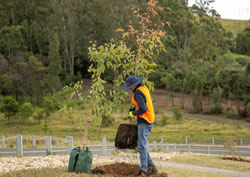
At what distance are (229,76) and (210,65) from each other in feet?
20.8

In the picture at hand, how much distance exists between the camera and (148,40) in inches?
301

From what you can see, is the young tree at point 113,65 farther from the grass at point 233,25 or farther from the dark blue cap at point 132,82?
the grass at point 233,25

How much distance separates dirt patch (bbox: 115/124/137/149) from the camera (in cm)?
668

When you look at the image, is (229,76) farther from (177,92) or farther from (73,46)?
(73,46)

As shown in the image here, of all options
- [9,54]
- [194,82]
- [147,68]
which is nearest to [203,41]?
[194,82]

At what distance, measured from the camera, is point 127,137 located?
670 centimetres

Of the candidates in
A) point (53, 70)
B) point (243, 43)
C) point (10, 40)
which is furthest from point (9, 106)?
point (243, 43)

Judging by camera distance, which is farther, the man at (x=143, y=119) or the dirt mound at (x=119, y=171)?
the dirt mound at (x=119, y=171)

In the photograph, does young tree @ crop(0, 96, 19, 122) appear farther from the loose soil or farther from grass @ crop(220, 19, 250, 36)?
grass @ crop(220, 19, 250, 36)

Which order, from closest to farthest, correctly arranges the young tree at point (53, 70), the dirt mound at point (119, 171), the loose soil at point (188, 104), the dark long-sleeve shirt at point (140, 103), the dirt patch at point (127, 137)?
the dark long-sleeve shirt at point (140, 103) < the dirt mound at point (119, 171) < the dirt patch at point (127, 137) < the loose soil at point (188, 104) < the young tree at point (53, 70)

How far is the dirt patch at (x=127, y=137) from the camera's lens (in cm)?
668

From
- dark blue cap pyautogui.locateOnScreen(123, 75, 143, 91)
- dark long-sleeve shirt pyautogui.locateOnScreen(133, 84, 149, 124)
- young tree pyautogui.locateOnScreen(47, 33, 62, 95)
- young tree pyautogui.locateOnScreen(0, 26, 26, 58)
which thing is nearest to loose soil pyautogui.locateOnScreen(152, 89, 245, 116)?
young tree pyautogui.locateOnScreen(47, 33, 62, 95)

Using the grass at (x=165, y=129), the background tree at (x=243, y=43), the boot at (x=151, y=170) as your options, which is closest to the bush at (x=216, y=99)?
the grass at (x=165, y=129)

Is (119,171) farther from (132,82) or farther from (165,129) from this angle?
(165,129)
